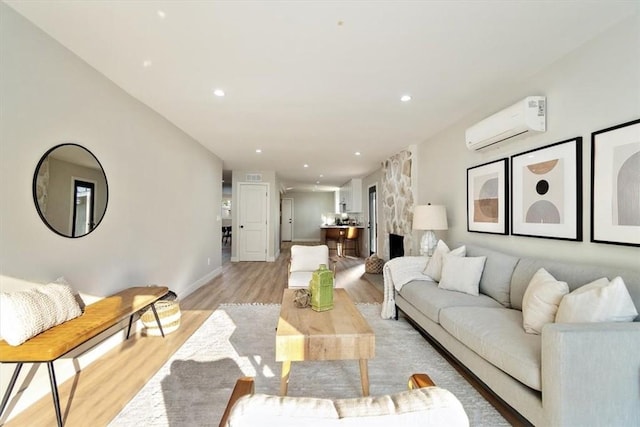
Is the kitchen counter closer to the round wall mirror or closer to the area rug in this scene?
the area rug

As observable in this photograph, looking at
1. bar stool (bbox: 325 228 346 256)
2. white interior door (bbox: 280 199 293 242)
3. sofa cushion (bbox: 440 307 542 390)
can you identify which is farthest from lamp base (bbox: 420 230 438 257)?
white interior door (bbox: 280 199 293 242)

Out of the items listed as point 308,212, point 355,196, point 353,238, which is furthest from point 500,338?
point 308,212

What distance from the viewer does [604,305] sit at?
1.50 m

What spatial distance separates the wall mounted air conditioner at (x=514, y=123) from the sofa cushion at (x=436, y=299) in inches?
57.8

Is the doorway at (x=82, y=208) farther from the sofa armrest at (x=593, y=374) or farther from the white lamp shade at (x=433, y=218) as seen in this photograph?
the white lamp shade at (x=433, y=218)

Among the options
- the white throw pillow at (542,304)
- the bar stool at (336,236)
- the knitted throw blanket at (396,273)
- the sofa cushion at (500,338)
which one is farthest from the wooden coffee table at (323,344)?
the bar stool at (336,236)

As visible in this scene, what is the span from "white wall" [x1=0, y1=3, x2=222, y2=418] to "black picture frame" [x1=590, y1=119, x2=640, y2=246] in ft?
12.3

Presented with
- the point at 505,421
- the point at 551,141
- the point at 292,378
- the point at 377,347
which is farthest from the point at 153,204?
the point at 551,141

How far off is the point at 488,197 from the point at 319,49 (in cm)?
227

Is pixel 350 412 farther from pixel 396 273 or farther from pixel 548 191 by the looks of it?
pixel 396 273

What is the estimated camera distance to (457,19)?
1.79m

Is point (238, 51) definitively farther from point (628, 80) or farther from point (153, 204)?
point (628, 80)

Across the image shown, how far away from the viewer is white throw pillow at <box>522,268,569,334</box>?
178 cm

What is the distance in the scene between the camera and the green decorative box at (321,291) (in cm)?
219
